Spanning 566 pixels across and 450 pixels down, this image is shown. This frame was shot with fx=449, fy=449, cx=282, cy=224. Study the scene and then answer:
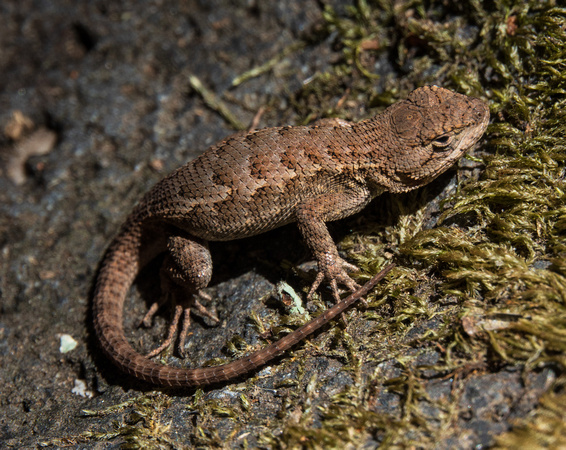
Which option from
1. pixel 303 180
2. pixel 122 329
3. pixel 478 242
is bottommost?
pixel 122 329

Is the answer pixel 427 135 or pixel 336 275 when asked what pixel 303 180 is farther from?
pixel 427 135

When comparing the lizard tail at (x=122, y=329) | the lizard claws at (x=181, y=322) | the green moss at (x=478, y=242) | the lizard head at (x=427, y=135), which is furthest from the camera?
the lizard claws at (x=181, y=322)

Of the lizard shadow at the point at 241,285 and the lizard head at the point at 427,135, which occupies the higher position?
the lizard head at the point at 427,135

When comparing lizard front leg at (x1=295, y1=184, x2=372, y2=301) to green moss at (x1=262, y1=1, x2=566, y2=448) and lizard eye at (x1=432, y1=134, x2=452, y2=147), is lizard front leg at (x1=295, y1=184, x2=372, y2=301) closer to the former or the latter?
green moss at (x1=262, y1=1, x2=566, y2=448)

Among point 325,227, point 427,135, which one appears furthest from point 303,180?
point 427,135

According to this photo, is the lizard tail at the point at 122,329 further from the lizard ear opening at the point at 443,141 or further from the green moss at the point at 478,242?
the lizard ear opening at the point at 443,141

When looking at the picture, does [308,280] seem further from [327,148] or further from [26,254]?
[26,254]

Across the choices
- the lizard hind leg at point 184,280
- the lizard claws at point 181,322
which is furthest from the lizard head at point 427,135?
the lizard claws at point 181,322
